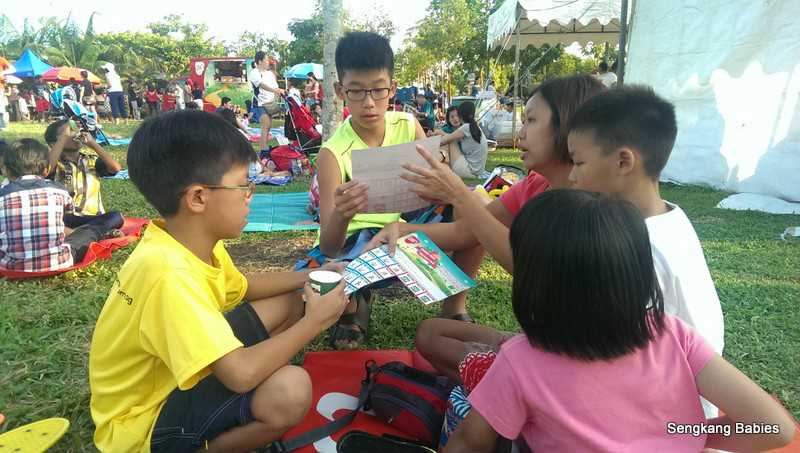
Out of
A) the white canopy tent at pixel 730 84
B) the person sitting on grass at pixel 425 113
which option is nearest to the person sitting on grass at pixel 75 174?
the white canopy tent at pixel 730 84

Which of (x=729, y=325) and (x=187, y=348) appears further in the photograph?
(x=729, y=325)

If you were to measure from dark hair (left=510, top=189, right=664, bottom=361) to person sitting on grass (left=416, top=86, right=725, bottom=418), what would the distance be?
0.30m

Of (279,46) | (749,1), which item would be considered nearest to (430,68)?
(749,1)

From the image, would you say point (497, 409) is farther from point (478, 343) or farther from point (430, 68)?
point (430, 68)

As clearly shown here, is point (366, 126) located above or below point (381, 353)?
above

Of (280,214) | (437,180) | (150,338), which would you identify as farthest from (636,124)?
(280,214)

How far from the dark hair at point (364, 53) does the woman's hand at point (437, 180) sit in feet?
2.26

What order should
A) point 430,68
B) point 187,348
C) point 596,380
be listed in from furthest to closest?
point 430,68
point 187,348
point 596,380

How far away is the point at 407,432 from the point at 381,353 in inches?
23.8

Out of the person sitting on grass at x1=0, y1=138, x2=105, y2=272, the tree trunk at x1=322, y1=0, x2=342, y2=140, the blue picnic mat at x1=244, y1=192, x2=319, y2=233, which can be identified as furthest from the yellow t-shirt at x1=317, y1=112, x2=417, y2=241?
the tree trunk at x1=322, y1=0, x2=342, y2=140

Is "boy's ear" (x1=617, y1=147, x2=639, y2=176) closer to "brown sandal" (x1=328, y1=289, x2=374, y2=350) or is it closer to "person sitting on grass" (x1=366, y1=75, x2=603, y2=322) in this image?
"person sitting on grass" (x1=366, y1=75, x2=603, y2=322)

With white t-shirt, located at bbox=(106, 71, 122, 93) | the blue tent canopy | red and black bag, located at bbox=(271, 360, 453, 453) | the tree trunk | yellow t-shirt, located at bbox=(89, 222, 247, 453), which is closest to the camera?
yellow t-shirt, located at bbox=(89, 222, 247, 453)

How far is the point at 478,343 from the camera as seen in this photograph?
75.5 inches

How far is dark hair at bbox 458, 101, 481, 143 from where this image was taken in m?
7.05
